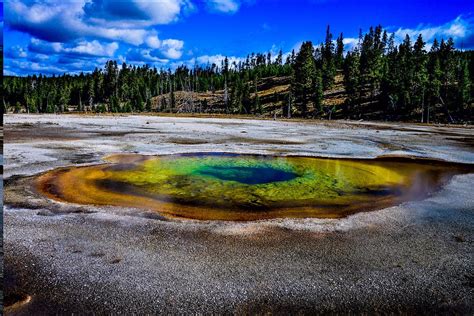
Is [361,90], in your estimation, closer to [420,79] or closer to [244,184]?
[420,79]

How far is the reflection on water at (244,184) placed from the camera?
10.2m

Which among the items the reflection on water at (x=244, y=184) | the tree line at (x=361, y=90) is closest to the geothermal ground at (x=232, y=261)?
the reflection on water at (x=244, y=184)

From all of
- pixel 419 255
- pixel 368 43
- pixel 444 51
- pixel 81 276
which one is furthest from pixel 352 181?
pixel 368 43

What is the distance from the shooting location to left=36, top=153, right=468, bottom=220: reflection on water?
33.4 ft

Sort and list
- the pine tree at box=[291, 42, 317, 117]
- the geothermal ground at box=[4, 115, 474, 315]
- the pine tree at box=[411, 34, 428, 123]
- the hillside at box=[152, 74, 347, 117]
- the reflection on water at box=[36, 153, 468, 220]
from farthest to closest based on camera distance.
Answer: the hillside at box=[152, 74, 347, 117] → the pine tree at box=[291, 42, 317, 117] → the pine tree at box=[411, 34, 428, 123] → the reflection on water at box=[36, 153, 468, 220] → the geothermal ground at box=[4, 115, 474, 315]

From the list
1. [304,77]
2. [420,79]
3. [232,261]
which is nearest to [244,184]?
[232,261]

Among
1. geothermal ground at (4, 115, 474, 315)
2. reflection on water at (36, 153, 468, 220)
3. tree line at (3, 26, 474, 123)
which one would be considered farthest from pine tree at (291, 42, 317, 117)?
geothermal ground at (4, 115, 474, 315)

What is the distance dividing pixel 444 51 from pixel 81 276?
308 ft

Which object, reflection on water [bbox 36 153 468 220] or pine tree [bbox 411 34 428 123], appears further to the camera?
pine tree [bbox 411 34 428 123]

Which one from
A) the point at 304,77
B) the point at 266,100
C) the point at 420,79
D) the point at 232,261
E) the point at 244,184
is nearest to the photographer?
the point at 232,261

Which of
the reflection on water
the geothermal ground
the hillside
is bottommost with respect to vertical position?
the geothermal ground

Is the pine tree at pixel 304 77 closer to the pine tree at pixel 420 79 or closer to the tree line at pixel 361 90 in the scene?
the tree line at pixel 361 90

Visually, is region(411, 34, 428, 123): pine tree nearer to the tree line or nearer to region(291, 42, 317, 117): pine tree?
the tree line

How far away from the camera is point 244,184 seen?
43.6 feet
